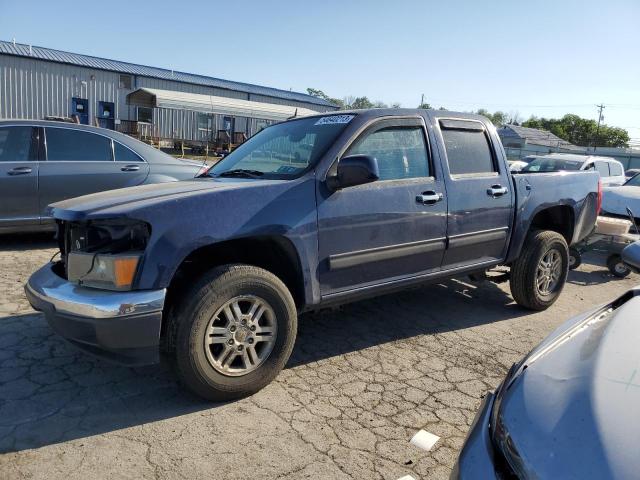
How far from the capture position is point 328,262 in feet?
11.1

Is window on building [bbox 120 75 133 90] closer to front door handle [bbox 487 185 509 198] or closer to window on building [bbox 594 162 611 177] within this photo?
window on building [bbox 594 162 611 177]

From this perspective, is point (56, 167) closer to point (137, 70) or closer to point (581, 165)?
point (581, 165)

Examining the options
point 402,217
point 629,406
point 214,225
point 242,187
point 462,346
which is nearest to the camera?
point 629,406

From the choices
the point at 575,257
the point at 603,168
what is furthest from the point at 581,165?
the point at 575,257

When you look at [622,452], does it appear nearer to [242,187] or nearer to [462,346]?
[242,187]

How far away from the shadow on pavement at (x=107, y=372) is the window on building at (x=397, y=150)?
1.40 m

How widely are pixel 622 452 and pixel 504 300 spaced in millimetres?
4287

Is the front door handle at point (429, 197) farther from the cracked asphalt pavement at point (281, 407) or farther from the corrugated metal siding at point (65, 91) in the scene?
the corrugated metal siding at point (65, 91)

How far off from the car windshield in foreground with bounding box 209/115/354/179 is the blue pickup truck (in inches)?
0.7

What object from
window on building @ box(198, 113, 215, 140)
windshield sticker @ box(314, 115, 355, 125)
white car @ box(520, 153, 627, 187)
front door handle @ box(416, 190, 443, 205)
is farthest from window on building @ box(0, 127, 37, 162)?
window on building @ box(198, 113, 215, 140)

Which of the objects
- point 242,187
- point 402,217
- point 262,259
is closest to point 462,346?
point 402,217

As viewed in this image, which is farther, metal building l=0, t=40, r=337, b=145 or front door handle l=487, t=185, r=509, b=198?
metal building l=0, t=40, r=337, b=145

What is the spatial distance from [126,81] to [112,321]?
27.1 metres

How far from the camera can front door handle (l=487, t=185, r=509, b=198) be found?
4.38m
